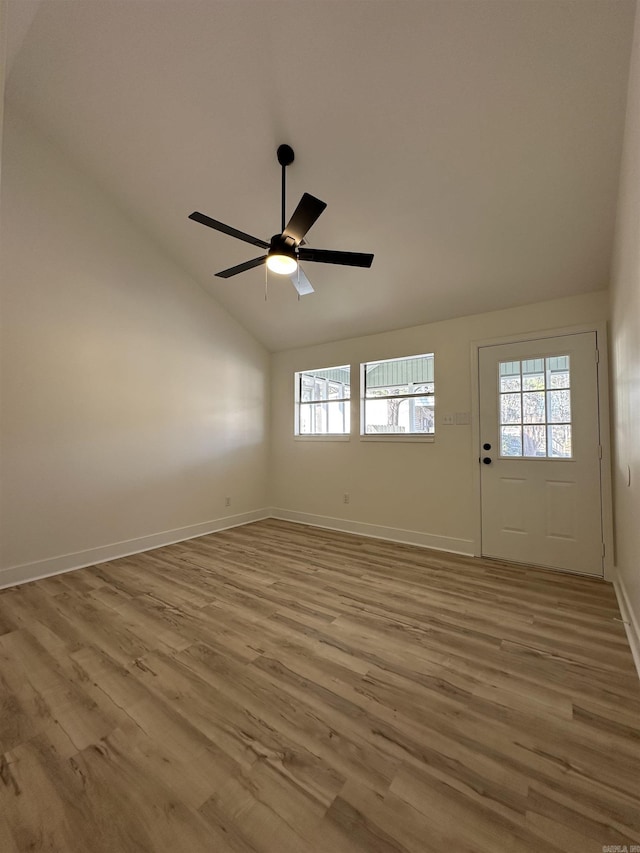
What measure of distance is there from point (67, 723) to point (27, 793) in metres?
0.31

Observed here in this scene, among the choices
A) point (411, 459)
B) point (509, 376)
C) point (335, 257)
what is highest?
point (335, 257)

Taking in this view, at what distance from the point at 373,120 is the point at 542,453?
3.01 metres

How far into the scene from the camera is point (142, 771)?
1.36 meters

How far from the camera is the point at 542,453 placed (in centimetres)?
344

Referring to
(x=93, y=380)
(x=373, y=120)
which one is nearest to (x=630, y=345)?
(x=373, y=120)

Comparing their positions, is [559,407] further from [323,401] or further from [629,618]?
[323,401]

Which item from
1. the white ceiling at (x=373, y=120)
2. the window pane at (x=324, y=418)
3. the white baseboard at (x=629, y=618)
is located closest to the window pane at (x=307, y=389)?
the window pane at (x=324, y=418)

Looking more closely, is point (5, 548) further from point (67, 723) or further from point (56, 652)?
point (67, 723)

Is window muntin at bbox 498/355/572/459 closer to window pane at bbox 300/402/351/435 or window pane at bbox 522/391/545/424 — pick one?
window pane at bbox 522/391/545/424

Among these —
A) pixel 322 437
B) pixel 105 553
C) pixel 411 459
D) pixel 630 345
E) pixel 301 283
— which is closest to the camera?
pixel 630 345

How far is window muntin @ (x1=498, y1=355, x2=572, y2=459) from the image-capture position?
335 cm

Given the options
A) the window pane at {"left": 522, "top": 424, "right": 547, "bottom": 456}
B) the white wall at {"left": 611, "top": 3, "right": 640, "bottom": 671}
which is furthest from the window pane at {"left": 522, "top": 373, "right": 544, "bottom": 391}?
the white wall at {"left": 611, "top": 3, "right": 640, "bottom": 671}

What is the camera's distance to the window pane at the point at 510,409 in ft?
11.7

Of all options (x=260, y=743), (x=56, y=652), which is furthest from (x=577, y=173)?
(x=56, y=652)
